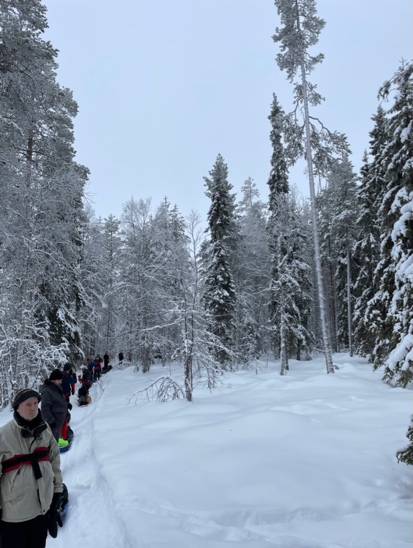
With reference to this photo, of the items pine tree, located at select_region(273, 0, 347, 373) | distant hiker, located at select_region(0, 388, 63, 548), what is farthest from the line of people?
pine tree, located at select_region(273, 0, 347, 373)

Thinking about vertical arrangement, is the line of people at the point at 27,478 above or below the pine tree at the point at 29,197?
below

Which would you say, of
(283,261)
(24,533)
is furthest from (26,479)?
(283,261)

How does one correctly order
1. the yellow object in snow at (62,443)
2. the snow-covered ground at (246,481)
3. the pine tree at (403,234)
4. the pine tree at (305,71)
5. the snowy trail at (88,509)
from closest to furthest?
the snow-covered ground at (246,481)
the snowy trail at (88,509)
the pine tree at (403,234)
the yellow object in snow at (62,443)
the pine tree at (305,71)

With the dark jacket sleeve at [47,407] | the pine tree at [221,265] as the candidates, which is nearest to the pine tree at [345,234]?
the pine tree at [221,265]

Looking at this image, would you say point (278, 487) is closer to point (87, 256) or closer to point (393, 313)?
point (393, 313)

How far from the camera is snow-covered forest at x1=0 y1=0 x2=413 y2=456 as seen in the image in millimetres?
6375

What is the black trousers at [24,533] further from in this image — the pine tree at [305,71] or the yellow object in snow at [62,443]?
the pine tree at [305,71]

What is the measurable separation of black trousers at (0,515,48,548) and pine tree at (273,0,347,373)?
597 inches

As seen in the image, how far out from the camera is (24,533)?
9.90ft

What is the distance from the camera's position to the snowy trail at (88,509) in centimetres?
397

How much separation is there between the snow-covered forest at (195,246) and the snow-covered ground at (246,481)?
1558mm

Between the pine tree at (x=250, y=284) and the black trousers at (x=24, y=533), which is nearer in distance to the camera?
the black trousers at (x=24, y=533)

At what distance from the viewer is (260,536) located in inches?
149

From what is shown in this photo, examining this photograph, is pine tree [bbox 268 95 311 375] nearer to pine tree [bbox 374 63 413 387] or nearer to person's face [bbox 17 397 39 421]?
pine tree [bbox 374 63 413 387]
